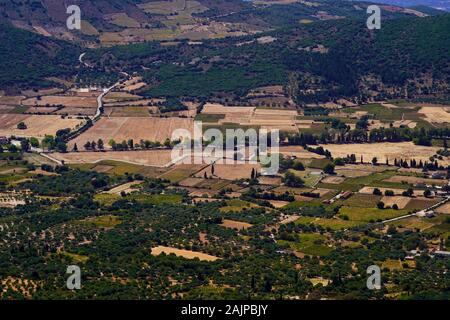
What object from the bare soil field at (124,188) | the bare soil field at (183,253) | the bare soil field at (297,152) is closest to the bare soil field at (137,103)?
the bare soil field at (297,152)

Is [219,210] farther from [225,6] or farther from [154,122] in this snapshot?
[225,6]

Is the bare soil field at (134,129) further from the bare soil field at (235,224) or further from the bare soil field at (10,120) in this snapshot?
the bare soil field at (235,224)

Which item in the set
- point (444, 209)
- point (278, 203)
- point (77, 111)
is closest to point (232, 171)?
point (278, 203)

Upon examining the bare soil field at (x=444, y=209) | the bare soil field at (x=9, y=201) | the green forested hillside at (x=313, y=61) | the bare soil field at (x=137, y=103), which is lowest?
the bare soil field at (x=9, y=201)

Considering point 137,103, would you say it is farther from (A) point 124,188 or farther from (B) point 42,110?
(A) point 124,188

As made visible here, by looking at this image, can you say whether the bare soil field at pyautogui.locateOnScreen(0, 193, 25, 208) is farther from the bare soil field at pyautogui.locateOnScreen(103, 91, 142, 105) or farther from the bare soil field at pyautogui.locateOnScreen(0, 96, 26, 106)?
the bare soil field at pyautogui.locateOnScreen(0, 96, 26, 106)

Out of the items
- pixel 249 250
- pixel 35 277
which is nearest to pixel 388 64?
pixel 249 250

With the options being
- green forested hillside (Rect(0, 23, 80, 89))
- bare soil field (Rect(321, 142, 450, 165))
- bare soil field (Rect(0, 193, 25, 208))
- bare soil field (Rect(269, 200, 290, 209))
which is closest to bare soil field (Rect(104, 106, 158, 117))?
green forested hillside (Rect(0, 23, 80, 89))

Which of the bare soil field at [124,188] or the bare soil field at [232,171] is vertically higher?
the bare soil field at [232,171]
